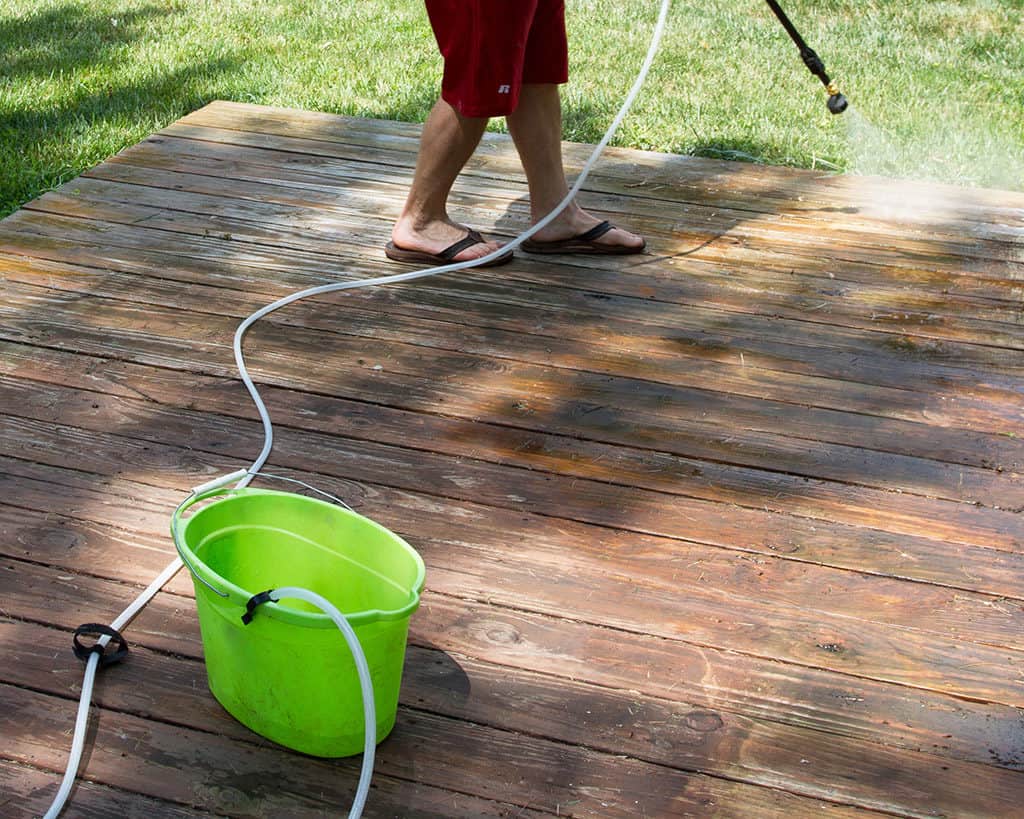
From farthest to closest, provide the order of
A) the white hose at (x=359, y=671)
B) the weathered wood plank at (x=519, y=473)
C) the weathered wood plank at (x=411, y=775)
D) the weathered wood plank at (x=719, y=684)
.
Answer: the weathered wood plank at (x=519, y=473) → the weathered wood plank at (x=719, y=684) → the weathered wood plank at (x=411, y=775) → the white hose at (x=359, y=671)

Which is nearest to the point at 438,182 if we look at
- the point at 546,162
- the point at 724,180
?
the point at 546,162

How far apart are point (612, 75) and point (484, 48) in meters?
1.94

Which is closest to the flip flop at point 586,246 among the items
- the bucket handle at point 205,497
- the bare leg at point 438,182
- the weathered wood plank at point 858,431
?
the bare leg at point 438,182

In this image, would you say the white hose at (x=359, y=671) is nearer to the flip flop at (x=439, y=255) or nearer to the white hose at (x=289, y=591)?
the white hose at (x=289, y=591)

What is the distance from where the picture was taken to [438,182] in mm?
2727

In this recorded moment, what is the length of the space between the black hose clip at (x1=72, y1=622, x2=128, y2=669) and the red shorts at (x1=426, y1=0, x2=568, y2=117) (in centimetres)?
143

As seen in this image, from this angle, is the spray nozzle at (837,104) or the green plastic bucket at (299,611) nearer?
the green plastic bucket at (299,611)

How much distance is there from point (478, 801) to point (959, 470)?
112 centimetres

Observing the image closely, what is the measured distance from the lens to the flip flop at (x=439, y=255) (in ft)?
8.98

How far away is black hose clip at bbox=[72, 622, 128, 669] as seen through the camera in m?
1.52

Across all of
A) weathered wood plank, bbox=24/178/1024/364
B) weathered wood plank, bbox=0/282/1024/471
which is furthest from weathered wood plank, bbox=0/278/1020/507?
weathered wood plank, bbox=24/178/1024/364

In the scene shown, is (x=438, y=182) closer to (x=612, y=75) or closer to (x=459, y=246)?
(x=459, y=246)

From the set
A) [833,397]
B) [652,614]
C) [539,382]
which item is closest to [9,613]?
[652,614]

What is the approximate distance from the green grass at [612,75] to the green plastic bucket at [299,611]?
6.85 ft
